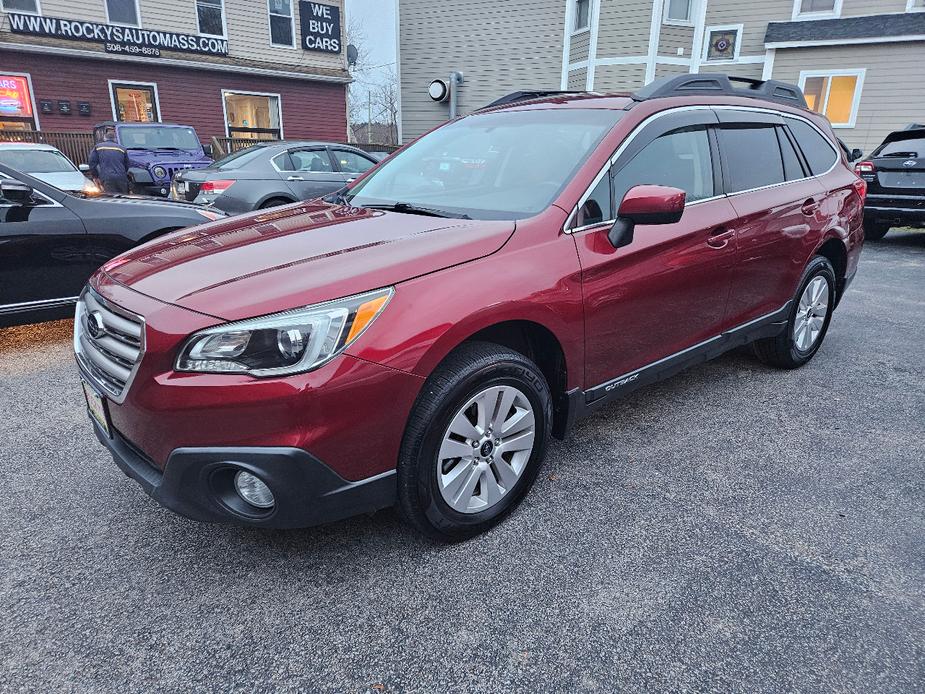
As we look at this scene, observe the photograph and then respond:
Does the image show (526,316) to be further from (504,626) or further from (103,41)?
(103,41)

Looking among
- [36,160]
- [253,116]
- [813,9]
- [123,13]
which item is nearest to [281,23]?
[253,116]

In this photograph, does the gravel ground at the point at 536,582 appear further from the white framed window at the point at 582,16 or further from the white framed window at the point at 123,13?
the white framed window at the point at 123,13

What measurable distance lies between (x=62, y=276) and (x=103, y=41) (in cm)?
1587

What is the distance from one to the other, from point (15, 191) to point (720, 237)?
15.6 ft

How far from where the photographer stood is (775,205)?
145 inches

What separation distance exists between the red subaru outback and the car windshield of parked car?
0.02 metres

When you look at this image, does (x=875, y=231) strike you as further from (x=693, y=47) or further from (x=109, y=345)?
(x=109, y=345)

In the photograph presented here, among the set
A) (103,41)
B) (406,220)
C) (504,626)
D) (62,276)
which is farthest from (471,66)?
(504,626)

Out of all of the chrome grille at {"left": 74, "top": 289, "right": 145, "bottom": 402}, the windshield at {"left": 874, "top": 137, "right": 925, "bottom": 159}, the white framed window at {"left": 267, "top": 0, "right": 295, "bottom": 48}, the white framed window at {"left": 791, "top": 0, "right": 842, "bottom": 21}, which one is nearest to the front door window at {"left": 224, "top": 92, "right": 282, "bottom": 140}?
the white framed window at {"left": 267, "top": 0, "right": 295, "bottom": 48}

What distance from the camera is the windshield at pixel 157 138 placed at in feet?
46.0

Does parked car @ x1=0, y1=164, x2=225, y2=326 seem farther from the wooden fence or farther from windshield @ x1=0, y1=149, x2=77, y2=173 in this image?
the wooden fence

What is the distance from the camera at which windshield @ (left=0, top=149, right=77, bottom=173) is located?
10.2 m

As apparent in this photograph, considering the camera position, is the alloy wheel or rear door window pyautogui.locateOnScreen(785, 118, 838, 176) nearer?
the alloy wheel

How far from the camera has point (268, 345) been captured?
193cm
